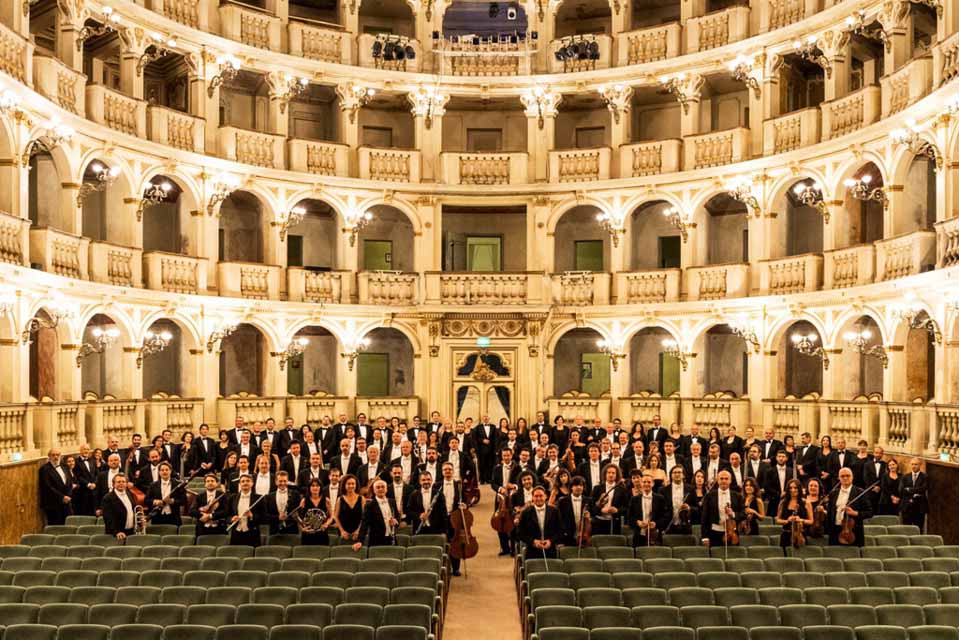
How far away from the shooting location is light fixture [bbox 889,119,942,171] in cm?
2019

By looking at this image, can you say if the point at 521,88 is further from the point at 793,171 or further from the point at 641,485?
the point at 641,485

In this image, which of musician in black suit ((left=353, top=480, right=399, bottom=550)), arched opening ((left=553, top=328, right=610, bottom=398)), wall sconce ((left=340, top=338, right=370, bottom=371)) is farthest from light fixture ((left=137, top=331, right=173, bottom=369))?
arched opening ((left=553, top=328, right=610, bottom=398))

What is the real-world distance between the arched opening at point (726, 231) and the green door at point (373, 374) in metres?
10.5

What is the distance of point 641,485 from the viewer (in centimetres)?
1451

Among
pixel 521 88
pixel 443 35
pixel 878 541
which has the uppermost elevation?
pixel 443 35

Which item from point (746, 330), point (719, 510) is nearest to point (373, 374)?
point (746, 330)

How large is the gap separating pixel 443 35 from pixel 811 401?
51.6 feet

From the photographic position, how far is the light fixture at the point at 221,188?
2659 centimetres

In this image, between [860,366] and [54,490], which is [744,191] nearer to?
[860,366]

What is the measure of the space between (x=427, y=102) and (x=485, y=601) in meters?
18.6

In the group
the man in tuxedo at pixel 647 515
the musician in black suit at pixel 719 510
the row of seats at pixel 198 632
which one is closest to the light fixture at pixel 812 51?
the musician in black suit at pixel 719 510

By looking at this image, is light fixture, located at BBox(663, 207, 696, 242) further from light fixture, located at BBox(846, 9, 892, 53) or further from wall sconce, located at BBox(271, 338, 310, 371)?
wall sconce, located at BBox(271, 338, 310, 371)

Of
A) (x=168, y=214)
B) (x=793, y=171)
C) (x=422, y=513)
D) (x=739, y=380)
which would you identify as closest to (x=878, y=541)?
(x=422, y=513)

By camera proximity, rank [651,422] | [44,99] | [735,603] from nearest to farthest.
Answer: [735,603] < [44,99] < [651,422]
